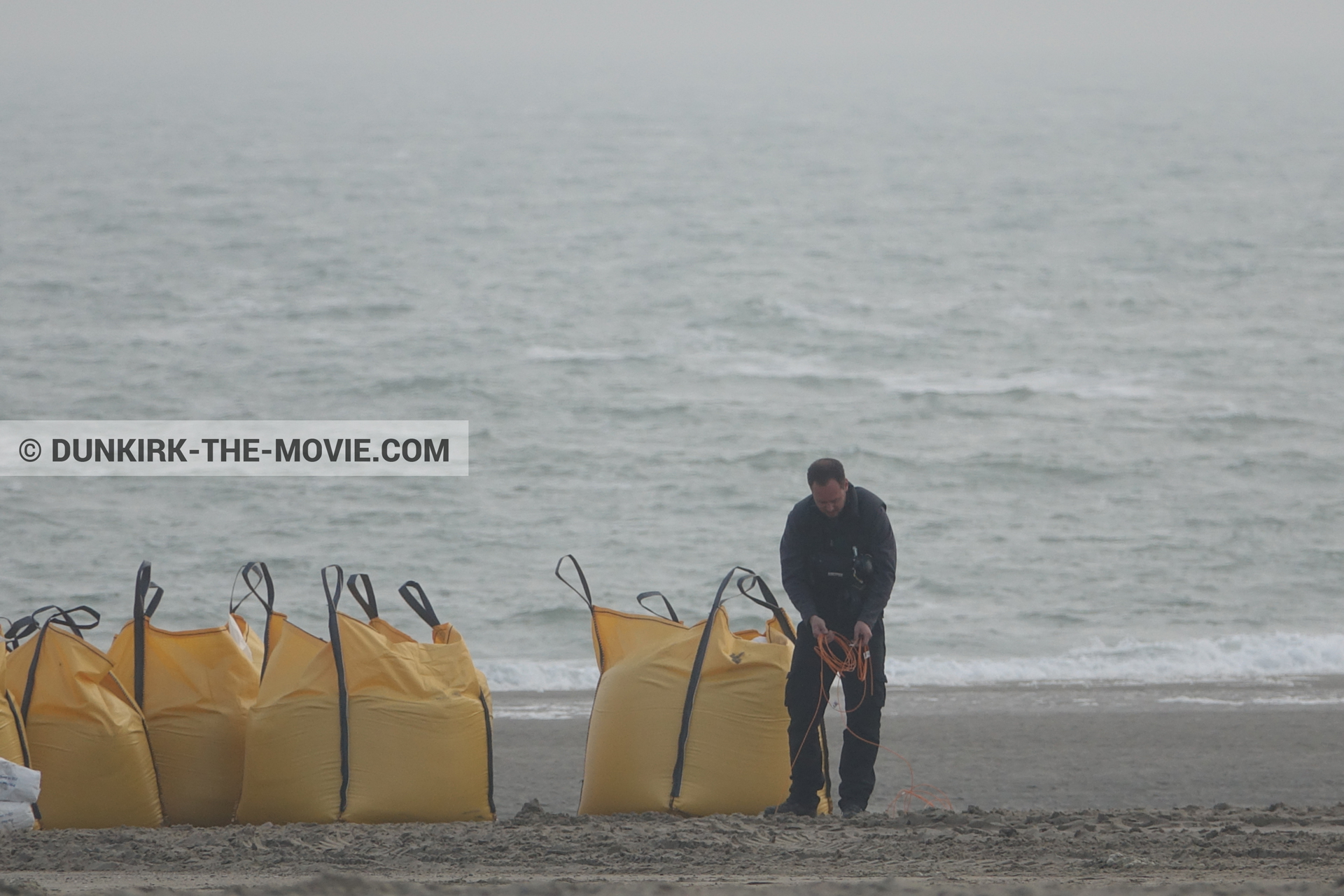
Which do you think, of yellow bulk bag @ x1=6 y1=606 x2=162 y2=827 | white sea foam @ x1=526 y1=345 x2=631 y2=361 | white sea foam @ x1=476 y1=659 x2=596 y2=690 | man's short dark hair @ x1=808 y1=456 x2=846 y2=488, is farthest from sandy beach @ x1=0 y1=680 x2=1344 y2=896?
white sea foam @ x1=526 y1=345 x2=631 y2=361

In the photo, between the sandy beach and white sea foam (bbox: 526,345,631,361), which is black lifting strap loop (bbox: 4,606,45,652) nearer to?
the sandy beach

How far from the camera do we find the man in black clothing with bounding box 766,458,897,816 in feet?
15.4

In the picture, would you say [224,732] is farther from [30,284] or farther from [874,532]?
[30,284]

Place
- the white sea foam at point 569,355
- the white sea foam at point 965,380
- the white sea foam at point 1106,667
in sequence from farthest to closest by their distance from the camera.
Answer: the white sea foam at point 569,355
the white sea foam at point 965,380
the white sea foam at point 1106,667

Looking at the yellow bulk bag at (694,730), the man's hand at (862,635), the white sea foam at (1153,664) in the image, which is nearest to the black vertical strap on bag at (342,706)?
the yellow bulk bag at (694,730)

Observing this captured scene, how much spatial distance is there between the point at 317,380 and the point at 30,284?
983 cm

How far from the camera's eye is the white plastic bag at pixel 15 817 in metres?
4.30

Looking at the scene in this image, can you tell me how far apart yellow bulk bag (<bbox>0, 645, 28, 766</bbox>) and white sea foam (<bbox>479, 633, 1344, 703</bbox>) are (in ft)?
13.4

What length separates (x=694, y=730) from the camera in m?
4.80

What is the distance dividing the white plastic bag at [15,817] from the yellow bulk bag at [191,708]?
0.49 m

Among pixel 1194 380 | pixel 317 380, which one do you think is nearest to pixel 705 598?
pixel 317 380

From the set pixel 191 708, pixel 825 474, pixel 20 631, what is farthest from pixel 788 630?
pixel 20 631

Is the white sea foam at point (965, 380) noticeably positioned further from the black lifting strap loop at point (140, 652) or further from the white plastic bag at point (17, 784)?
the white plastic bag at point (17, 784)

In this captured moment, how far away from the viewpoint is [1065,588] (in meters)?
11.2
